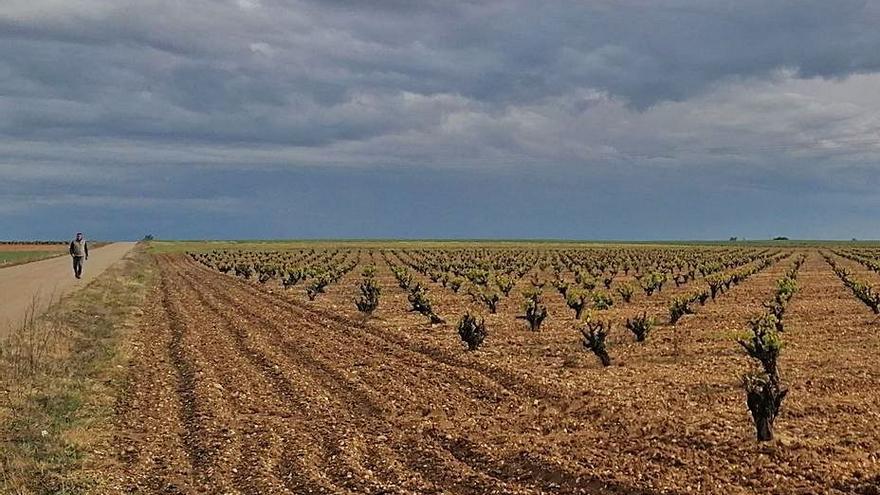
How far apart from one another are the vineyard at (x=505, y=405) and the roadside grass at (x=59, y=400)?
23.7 inches

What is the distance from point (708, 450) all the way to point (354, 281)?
39241mm

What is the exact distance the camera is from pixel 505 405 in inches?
570

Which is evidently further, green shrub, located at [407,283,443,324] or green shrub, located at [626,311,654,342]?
green shrub, located at [407,283,443,324]

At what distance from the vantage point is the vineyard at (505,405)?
10.4m

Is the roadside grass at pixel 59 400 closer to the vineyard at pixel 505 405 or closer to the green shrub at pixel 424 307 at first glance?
the vineyard at pixel 505 405

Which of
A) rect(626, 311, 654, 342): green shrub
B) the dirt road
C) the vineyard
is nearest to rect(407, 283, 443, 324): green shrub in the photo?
the vineyard

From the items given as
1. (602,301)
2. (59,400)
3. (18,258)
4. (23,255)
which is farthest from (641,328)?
(23,255)

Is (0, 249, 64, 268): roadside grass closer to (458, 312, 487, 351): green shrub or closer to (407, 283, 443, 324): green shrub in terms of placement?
(407, 283, 443, 324): green shrub

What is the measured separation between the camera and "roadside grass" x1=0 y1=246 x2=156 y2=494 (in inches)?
413

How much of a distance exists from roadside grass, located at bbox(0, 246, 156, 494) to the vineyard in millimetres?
601

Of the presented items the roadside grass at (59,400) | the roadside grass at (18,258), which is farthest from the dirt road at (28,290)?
the roadside grass at (18,258)

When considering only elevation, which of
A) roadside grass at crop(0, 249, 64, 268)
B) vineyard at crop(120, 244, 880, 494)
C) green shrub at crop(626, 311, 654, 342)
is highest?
roadside grass at crop(0, 249, 64, 268)

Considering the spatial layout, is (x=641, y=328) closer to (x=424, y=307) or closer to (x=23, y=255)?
(x=424, y=307)

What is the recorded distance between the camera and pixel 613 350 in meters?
20.6
